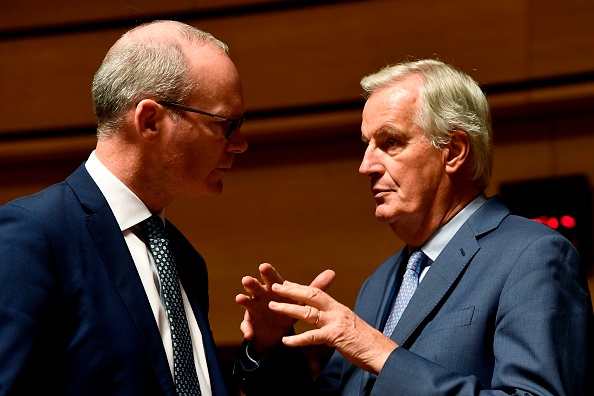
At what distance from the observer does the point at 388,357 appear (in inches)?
66.8

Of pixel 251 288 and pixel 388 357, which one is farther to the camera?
pixel 251 288

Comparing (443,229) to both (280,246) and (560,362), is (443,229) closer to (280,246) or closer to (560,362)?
(560,362)

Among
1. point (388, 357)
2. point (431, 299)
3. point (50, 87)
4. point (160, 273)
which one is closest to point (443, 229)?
point (431, 299)

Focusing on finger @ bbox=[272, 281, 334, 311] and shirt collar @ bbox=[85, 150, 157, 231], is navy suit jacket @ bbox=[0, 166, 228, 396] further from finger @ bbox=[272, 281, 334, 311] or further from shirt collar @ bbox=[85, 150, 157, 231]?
finger @ bbox=[272, 281, 334, 311]

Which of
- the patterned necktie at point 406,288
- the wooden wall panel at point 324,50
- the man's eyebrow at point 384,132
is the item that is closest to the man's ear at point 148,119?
the man's eyebrow at point 384,132

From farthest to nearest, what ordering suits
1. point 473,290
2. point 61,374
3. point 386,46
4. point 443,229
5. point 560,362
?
point 386,46
point 443,229
point 473,290
point 560,362
point 61,374

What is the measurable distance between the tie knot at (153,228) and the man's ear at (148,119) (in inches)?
6.5

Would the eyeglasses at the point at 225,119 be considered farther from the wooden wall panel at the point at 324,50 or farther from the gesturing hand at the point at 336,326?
the wooden wall panel at the point at 324,50

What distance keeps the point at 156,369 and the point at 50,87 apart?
2076 millimetres

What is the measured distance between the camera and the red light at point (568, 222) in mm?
2936

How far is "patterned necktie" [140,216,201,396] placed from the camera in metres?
1.65

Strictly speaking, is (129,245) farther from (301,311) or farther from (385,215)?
(385,215)

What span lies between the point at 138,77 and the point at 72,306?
0.49 metres

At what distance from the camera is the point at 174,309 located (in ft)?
5.62
